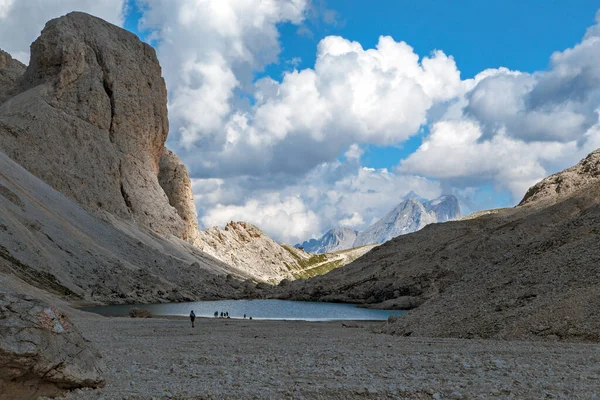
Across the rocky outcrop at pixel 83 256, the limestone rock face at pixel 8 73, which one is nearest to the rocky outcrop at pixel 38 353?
the rocky outcrop at pixel 83 256

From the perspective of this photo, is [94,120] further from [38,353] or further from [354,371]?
[38,353]

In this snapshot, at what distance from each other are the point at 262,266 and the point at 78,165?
9150cm

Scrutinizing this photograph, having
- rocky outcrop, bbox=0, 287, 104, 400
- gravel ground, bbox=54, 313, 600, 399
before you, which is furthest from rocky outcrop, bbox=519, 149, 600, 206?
rocky outcrop, bbox=0, 287, 104, 400

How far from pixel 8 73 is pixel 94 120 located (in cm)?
3232

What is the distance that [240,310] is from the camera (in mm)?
70062

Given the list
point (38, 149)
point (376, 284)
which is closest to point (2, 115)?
point (38, 149)

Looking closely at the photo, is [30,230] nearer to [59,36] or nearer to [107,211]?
[107,211]

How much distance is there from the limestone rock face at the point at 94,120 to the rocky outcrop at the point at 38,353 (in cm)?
9141

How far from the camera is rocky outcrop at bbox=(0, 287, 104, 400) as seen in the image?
438 inches

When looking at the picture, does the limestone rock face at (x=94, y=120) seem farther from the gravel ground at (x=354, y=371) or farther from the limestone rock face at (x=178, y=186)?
the gravel ground at (x=354, y=371)

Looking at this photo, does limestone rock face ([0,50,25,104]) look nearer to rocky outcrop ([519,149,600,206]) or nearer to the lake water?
the lake water

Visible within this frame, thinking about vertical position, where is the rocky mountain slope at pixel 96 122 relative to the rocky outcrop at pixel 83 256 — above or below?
above

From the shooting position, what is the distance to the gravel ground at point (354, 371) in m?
12.8

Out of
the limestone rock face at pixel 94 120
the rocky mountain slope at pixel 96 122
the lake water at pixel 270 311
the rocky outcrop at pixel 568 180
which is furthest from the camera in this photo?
the limestone rock face at pixel 94 120
